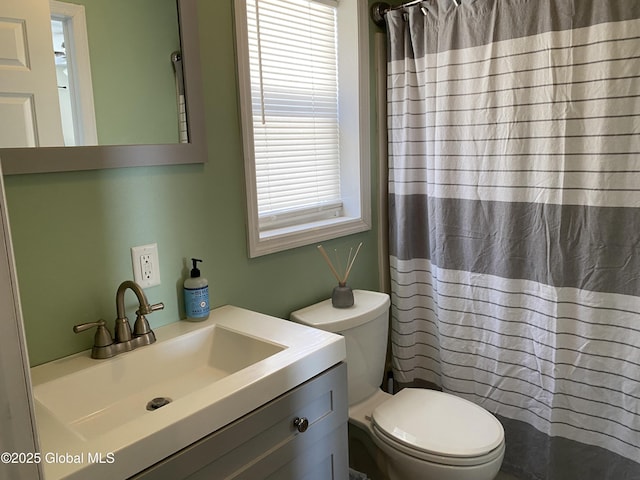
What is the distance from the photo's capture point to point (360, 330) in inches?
70.9

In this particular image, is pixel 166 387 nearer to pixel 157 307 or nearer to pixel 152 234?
pixel 157 307

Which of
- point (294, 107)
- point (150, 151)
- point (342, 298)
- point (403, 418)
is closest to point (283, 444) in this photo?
point (403, 418)

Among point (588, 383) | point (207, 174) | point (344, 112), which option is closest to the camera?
point (207, 174)

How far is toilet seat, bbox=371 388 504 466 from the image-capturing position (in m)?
1.53

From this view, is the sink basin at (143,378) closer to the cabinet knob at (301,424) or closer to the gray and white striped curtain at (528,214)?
the cabinet knob at (301,424)

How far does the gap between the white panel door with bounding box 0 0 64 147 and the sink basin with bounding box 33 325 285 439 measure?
22.5 inches

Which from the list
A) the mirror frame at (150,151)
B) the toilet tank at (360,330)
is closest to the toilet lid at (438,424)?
the toilet tank at (360,330)

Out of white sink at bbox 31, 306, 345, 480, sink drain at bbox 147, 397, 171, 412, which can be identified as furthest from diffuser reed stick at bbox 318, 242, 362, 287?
sink drain at bbox 147, 397, 171, 412

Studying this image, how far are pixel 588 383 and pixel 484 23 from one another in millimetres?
1300

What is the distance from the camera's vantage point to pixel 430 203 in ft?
6.66

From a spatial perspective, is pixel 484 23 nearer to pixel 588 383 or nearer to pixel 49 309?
pixel 588 383

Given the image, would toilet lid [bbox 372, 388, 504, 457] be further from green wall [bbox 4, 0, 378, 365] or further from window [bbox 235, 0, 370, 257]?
window [bbox 235, 0, 370, 257]

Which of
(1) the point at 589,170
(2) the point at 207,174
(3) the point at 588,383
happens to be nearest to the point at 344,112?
(2) the point at 207,174

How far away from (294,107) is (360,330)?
0.90 m
